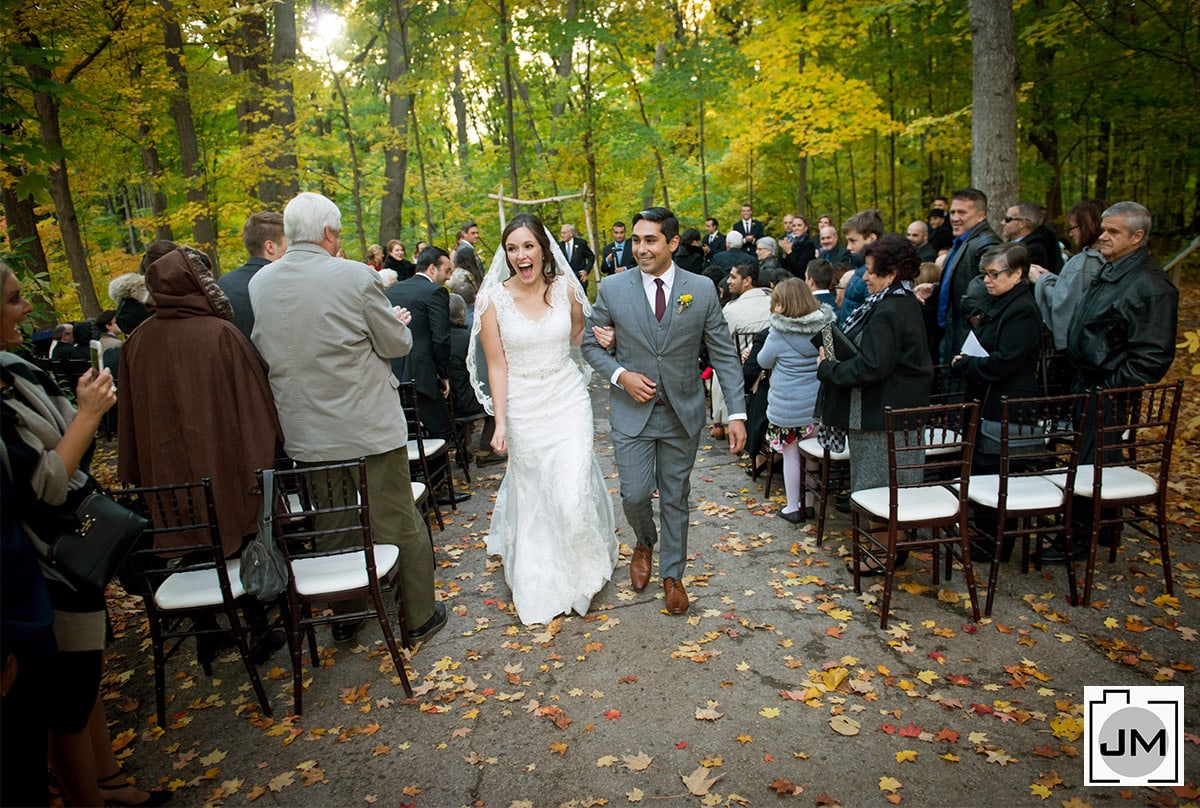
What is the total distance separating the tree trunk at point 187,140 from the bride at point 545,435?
27.5ft

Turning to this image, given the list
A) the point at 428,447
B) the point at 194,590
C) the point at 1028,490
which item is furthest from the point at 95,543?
the point at 1028,490

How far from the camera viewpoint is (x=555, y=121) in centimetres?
1739

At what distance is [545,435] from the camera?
4602 mm

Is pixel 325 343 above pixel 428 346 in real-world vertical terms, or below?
above

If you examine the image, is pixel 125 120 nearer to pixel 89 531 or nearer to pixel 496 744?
pixel 89 531

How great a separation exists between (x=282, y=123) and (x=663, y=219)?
11.2 metres

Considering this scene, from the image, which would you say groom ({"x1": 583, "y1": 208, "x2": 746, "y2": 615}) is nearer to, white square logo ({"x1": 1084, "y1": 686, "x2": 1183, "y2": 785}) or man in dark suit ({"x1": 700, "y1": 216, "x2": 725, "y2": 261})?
white square logo ({"x1": 1084, "y1": 686, "x2": 1183, "y2": 785})

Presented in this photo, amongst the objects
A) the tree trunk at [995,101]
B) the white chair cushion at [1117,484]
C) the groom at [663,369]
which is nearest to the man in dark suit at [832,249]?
the tree trunk at [995,101]

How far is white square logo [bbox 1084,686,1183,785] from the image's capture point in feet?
9.55

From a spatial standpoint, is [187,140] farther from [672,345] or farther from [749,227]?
[672,345]

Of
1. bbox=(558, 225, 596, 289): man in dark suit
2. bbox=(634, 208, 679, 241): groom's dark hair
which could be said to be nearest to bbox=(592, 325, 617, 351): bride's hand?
bbox=(634, 208, 679, 241): groom's dark hair

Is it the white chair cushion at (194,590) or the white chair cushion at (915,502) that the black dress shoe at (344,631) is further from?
the white chair cushion at (915,502)

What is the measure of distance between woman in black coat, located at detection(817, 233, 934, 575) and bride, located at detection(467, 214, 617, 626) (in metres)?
1.72

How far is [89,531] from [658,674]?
8.88 ft
